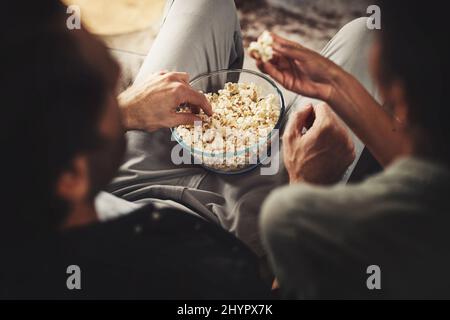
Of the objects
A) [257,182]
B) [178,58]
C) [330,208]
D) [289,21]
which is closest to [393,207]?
[330,208]

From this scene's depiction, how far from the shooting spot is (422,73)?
0.69 metres

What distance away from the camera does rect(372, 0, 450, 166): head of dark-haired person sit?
689 millimetres

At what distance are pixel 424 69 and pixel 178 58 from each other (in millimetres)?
506

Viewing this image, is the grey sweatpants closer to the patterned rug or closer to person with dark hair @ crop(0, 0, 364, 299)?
person with dark hair @ crop(0, 0, 364, 299)

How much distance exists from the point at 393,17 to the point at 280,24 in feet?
1.72

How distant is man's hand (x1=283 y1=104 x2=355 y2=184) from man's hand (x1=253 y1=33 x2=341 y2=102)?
0.17 feet

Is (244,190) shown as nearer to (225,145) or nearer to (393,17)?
(225,145)

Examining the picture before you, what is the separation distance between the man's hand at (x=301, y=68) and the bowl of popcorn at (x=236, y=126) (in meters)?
0.14

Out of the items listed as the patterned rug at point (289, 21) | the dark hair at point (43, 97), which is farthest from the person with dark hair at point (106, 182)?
the patterned rug at point (289, 21)

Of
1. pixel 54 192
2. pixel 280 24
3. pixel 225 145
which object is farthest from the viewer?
pixel 280 24

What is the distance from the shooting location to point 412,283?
0.69 m

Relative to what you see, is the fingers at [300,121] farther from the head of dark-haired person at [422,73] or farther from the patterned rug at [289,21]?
the patterned rug at [289,21]

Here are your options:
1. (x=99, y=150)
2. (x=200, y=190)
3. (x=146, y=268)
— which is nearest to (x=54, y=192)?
(x=99, y=150)

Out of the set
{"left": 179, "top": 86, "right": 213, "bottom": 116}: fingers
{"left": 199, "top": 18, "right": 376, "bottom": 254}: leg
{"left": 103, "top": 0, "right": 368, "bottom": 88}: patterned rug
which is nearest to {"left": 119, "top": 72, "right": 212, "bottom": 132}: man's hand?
{"left": 179, "top": 86, "right": 213, "bottom": 116}: fingers
